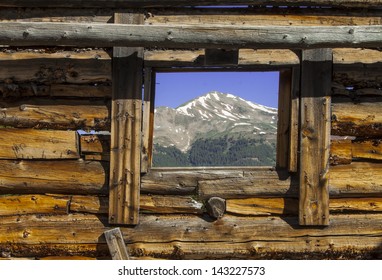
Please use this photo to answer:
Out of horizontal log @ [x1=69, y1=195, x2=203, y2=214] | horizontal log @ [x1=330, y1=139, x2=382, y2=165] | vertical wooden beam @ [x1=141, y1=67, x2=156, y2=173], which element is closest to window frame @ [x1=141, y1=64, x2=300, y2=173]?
vertical wooden beam @ [x1=141, y1=67, x2=156, y2=173]

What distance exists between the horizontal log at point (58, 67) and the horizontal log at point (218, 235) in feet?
4.85

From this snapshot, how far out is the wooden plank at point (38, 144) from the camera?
14.1ft

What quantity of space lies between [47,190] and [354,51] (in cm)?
358

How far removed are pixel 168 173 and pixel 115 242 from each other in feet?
2.92

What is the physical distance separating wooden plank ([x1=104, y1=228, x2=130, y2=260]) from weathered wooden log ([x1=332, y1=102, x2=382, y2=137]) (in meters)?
2.49

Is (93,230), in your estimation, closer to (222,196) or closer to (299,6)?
(222,196)

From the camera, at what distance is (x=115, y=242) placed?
418 cm

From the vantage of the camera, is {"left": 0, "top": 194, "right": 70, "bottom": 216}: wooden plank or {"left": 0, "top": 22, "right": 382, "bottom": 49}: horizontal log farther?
{"left": 0, "top": 194, "right": 70, "bottom": 216}: wooden plank

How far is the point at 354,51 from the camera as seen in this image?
4312mm

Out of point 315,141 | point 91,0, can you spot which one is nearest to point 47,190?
point 91,0

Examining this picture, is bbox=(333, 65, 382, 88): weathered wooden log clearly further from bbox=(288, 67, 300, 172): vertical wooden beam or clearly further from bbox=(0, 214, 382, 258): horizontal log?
bbox=(0, 214, 382, 258): horizontal log

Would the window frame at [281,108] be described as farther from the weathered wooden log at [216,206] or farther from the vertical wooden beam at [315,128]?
the weathered wooden log at [216,206]

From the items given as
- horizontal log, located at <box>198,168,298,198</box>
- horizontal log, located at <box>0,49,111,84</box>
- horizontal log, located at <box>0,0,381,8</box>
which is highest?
horizontal log, located at <box>0,0,381,8</box>

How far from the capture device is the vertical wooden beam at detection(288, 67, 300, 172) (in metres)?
4.21
